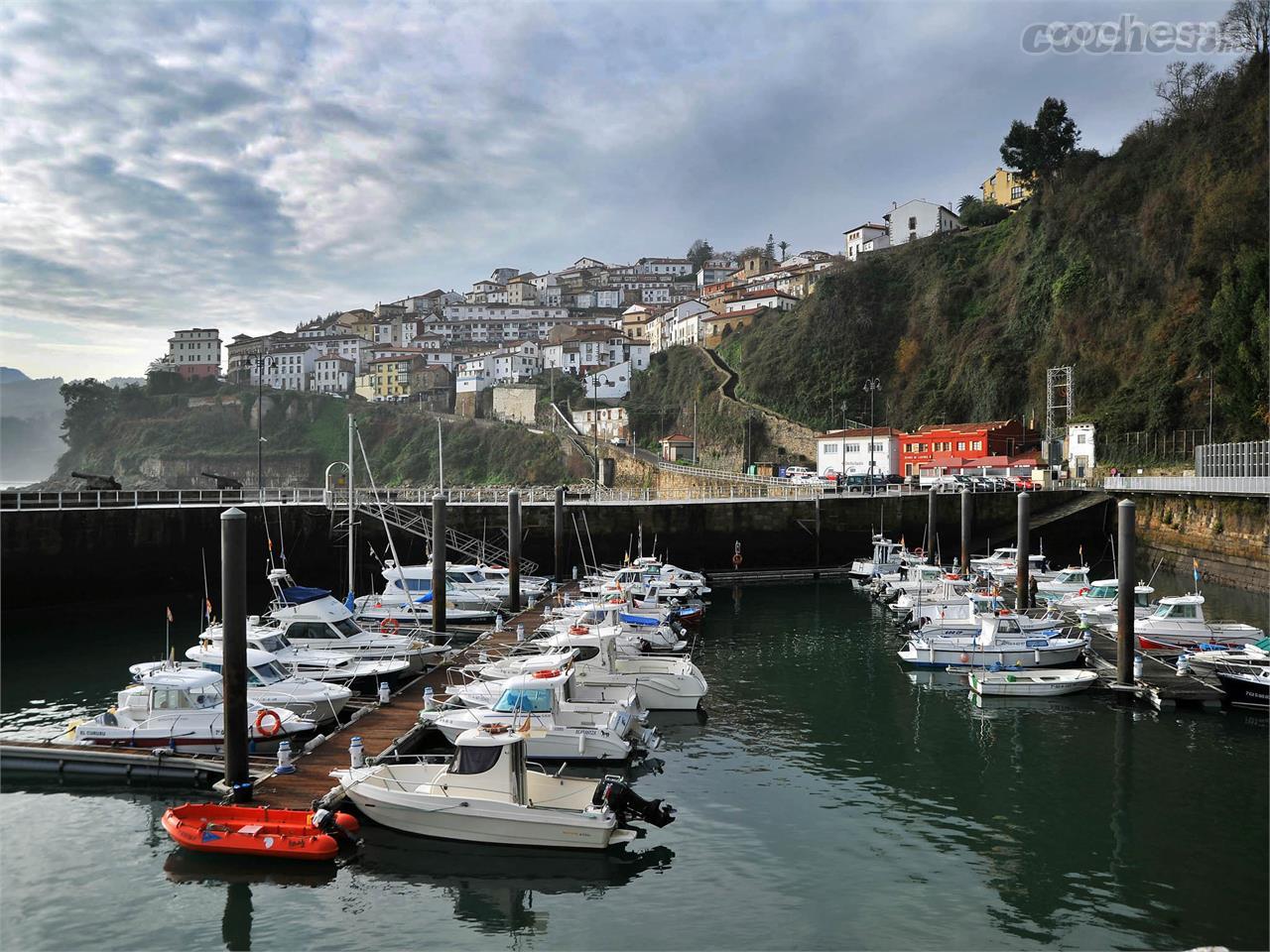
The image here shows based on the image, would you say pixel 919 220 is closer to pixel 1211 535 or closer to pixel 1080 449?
pixel 1080 449

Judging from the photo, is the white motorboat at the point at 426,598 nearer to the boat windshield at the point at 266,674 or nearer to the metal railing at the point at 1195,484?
the boat windshield at the point at 266,674

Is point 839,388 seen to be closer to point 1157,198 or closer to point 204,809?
point 1157,198

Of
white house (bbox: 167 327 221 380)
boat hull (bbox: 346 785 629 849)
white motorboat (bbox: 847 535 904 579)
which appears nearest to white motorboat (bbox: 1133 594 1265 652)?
white motorboat (bbox: 847 535 904 579)

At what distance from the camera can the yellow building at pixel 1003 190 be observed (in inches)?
5251

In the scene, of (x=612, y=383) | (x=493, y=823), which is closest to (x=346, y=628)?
(x=493, y=823)

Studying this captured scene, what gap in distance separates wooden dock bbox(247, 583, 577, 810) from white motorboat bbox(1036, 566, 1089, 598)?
25956mm

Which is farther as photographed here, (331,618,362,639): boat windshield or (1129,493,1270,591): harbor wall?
(1129,493,1270,591): harbor wall

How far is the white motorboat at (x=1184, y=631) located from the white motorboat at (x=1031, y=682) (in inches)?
188

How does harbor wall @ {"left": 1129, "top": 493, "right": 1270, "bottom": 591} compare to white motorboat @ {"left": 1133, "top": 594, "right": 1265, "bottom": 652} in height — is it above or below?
above

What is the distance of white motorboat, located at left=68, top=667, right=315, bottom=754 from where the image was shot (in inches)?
762

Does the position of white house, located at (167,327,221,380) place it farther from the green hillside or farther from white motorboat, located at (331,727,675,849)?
white motorboat, located at (331,727,675,849)

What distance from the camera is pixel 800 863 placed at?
51.0 feet

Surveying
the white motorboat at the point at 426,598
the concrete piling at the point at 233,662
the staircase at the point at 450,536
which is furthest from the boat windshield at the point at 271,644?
the staircase at the point at 450,536

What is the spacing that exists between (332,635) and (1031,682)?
2052 centimetres
